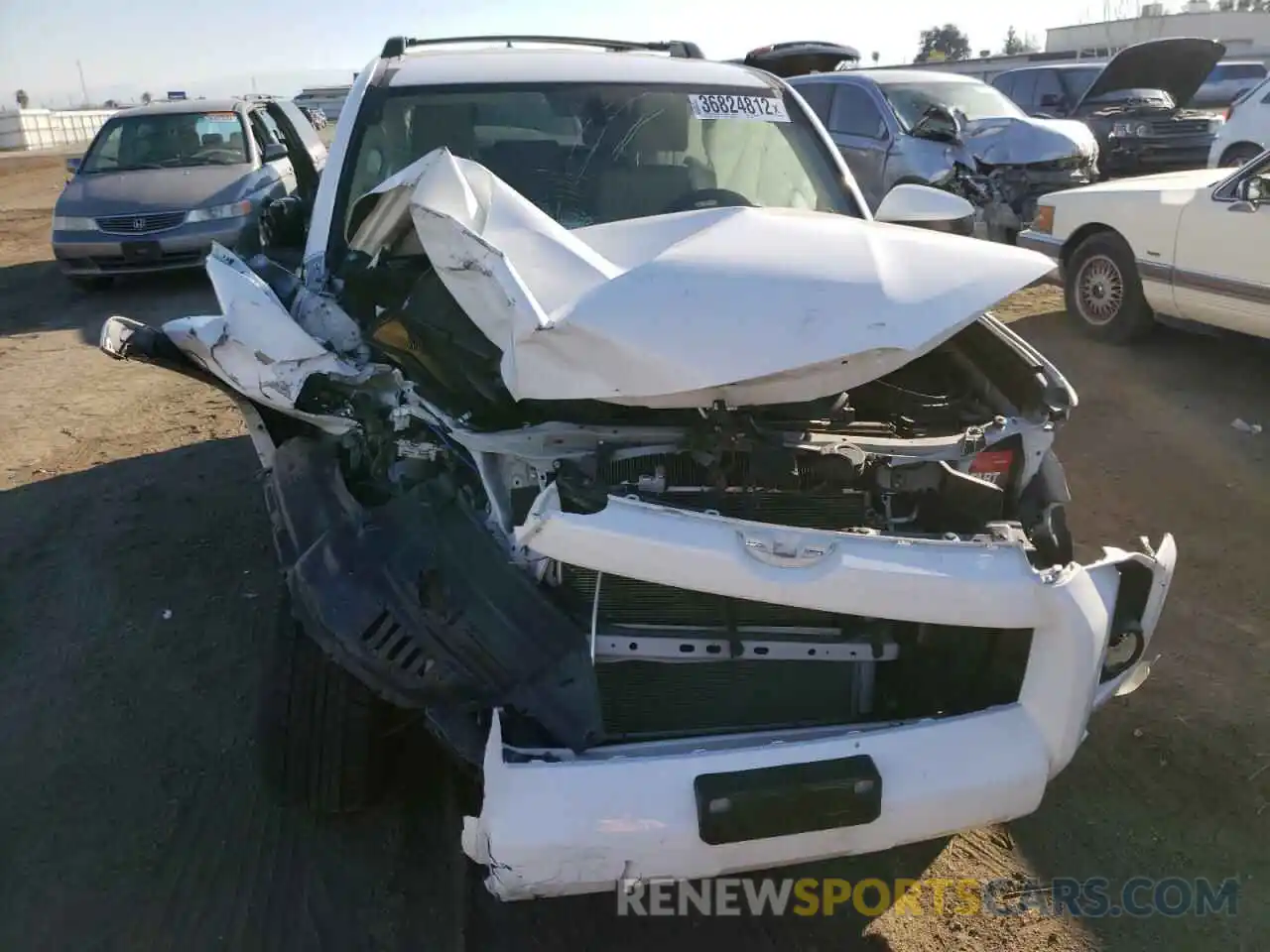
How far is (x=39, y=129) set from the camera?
39.7 metres

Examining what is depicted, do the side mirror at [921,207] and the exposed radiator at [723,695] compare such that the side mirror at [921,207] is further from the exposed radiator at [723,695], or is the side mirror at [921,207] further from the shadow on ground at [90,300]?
the shadow on ground at [90,300]

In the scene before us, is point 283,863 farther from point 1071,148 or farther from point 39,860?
point 1071,148

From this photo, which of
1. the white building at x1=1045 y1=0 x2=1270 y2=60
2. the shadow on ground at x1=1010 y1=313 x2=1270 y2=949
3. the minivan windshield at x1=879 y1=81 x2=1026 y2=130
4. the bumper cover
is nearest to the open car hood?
the minivan windshield at x1=879 y1=81 x2=1026 y2=130

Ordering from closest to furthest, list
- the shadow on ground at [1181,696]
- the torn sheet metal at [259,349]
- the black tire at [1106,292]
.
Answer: the shadow on ground at [1181,696]
the torn sheet metal at [259,349]
the black tire at [1106,292]

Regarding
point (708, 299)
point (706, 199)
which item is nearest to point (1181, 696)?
point (708, 299)

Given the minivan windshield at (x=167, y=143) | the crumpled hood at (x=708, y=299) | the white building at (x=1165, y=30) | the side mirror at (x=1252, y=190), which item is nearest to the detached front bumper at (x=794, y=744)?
the crumpled hood at (x=708, y=299)

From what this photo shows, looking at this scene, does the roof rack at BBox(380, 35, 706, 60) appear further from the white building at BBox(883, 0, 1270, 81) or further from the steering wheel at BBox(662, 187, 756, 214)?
the white building at BBox(883, 0, 1270, 81)

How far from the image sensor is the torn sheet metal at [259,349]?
2.79 metres

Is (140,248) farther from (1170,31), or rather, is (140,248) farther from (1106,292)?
(1170,31)

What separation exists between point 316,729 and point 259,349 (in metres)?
1.17

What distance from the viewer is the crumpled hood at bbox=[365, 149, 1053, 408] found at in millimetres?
2178

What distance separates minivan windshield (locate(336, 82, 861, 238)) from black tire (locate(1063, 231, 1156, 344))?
399cm

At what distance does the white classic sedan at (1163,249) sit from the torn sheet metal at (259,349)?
5.50 metres

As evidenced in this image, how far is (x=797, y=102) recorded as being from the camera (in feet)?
13.7
